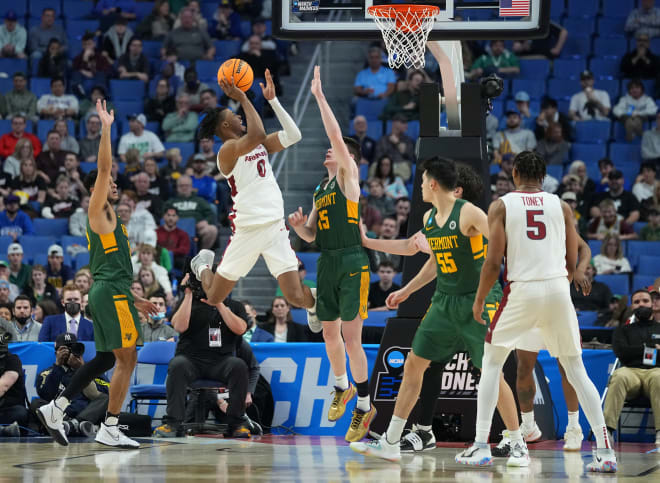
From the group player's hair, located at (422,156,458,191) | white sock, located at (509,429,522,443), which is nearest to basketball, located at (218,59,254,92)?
player's hair, located at (422,156,458,191)

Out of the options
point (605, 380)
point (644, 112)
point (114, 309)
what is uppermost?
point (644, 112)

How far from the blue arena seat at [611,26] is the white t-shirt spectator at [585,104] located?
209 centimetres

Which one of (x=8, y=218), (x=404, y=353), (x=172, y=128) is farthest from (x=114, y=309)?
(x=172, y=128)

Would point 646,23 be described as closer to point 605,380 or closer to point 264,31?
point 264,31

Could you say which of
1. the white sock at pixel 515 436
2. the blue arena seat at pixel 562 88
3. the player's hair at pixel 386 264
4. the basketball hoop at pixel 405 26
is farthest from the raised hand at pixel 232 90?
the blue arena seat at pixel 562 88

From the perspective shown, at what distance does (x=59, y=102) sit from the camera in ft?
60.7

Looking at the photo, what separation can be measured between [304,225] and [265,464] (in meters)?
2.23

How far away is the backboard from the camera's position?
956cm

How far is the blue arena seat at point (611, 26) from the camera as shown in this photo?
63.8ft

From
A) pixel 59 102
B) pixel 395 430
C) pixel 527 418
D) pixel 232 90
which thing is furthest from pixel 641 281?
pixel 59 102

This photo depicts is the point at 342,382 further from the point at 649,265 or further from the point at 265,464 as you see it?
the point at 649,265

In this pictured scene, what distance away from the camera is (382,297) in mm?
13852

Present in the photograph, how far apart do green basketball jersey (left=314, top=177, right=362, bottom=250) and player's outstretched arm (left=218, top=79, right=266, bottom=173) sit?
823 mm

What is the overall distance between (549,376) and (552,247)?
161 inches
